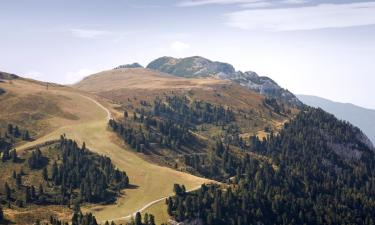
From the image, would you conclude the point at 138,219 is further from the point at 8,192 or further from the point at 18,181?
the point at 18,181

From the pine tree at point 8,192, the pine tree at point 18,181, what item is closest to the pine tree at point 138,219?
the pine tree at point 8,192

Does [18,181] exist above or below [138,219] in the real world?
above

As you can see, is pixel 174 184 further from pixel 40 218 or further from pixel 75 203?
pixel 40 218

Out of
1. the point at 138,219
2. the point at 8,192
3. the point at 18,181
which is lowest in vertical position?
the point at 138,219

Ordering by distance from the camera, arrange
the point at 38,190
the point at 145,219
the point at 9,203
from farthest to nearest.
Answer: the point at 38,190 < the point at 9,203 < the point at 145,219

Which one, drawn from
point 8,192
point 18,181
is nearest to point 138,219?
point 8,192

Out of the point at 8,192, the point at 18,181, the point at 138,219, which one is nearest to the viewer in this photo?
the point at 138,219

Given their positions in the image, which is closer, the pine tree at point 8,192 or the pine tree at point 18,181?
the pine tree at point 8,192

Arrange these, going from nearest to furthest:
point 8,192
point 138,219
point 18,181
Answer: point 138,219 < point 8,192 < point 18,181

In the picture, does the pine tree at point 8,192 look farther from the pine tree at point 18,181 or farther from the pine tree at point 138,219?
the pine tree at point 138,219

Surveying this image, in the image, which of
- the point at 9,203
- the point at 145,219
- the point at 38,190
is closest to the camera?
the point at 145,219

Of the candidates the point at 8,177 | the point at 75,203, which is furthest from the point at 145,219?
the point at 8,177
